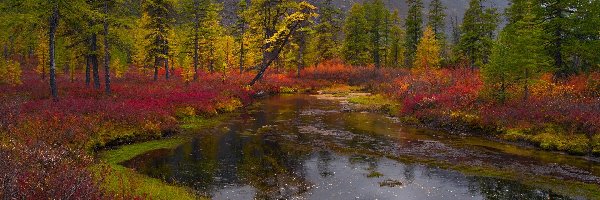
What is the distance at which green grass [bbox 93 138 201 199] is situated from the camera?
11.2 m

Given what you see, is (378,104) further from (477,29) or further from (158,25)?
(477,29)

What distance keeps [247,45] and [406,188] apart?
49823mm

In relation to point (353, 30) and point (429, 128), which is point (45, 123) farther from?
point (353, 30)

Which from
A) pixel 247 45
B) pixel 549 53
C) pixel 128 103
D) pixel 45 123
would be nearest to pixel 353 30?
pixel 247 45

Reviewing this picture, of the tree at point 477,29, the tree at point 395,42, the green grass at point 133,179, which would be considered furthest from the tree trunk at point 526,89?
the tree at point 395,42

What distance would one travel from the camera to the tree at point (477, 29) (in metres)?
50.2

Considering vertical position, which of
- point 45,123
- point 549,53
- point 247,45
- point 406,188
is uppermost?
point 247,45

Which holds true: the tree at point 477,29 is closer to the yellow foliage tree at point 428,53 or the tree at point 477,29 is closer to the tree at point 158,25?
the yellow foliage tree at point 428,53

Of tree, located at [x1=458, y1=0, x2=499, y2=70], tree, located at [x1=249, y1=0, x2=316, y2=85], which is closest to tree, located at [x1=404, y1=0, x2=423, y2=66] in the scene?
tree, located at [x1=458, y1=0, x2=499, y2=70]

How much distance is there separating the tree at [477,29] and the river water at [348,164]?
31.0 m

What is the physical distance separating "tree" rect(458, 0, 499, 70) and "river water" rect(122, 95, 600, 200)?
Answer: 30965 mm

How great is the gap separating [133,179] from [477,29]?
47.8 metres

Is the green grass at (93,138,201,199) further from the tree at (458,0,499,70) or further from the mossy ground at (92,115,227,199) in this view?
the tree at (458,0,499,70)

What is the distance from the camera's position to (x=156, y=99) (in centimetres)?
2720
